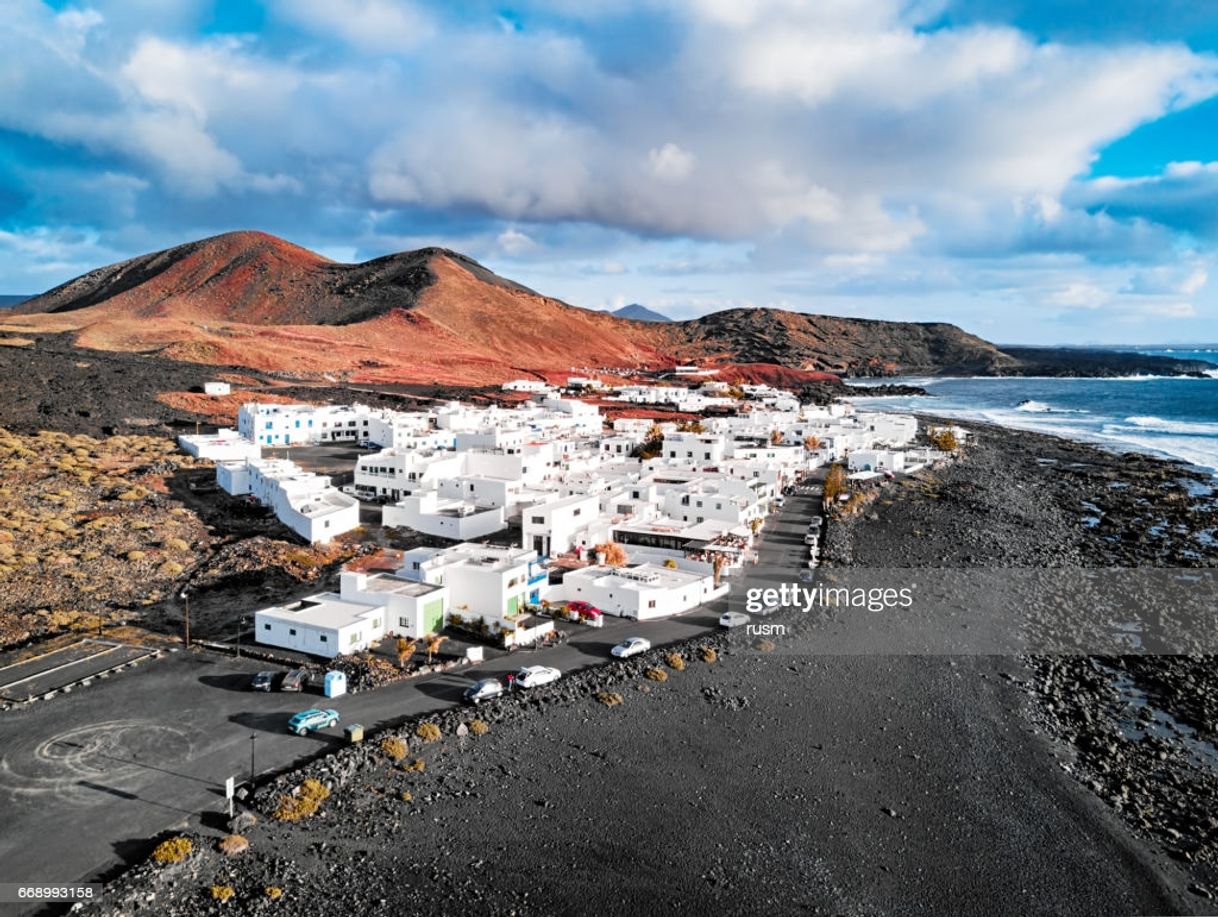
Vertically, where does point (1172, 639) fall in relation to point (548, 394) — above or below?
below

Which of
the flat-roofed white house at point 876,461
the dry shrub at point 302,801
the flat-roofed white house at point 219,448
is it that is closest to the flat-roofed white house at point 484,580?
the dry shrub at point 302,801

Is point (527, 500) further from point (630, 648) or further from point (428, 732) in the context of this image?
point (428, 732)

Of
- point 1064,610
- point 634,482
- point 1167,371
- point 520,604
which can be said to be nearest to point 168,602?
point 520,604

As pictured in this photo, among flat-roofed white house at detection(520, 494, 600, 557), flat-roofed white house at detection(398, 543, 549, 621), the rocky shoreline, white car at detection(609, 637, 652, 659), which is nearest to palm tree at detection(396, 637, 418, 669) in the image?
flat-roofed white house at detection(398, 543, 549, 621)

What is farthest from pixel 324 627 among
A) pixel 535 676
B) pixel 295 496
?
pixel 295 496

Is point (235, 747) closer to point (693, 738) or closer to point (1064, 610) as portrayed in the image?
point (693, 738)
